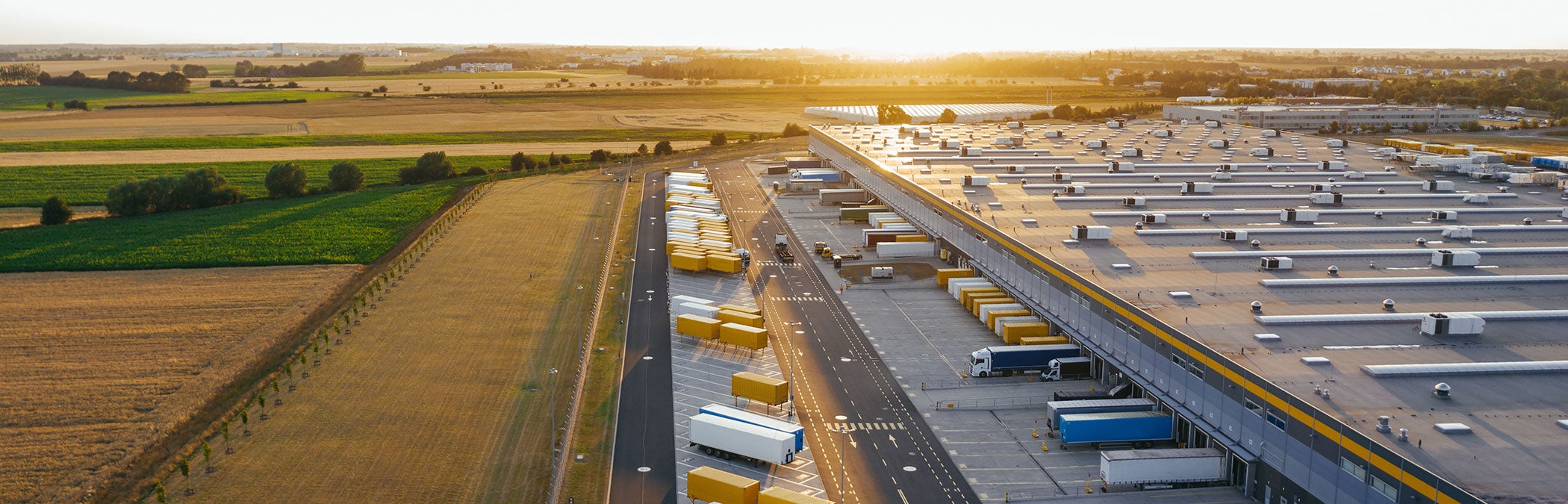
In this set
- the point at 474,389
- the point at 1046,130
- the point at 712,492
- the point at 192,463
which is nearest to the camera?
the point at 712,492

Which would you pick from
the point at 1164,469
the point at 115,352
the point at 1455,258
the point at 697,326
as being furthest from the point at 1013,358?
the point at 115,352

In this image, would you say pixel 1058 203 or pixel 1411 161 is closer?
pixel 1058 203

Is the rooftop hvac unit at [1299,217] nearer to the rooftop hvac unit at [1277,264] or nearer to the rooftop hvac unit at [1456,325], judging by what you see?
the rooftop hvac unit at [1277,264]

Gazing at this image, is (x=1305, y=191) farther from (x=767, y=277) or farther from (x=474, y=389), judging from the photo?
(x=474, y=389)

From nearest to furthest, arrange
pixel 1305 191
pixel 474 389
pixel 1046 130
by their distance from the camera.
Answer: pixel 474 389 → pixel 1305 191 → pixel 1046 130

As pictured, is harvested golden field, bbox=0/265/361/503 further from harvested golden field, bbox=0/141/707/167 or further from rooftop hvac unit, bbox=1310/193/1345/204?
harvested golden field, bbox=0/141/707/167

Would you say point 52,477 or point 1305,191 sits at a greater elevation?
point 1305,191

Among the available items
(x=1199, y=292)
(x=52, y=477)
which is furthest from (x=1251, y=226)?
(x=52, y=477)
